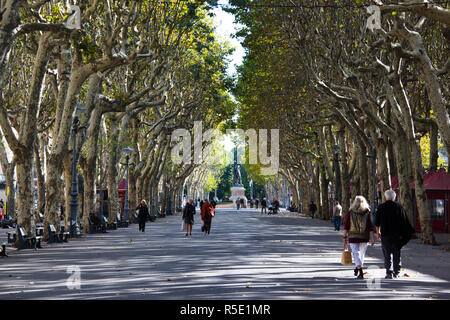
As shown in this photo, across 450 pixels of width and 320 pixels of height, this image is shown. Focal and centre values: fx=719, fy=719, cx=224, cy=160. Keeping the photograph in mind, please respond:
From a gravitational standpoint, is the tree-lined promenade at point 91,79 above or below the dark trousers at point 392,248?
above

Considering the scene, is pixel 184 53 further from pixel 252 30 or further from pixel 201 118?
pixel 201 118

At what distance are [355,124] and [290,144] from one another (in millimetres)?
21346

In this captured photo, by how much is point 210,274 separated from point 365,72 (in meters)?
15.7

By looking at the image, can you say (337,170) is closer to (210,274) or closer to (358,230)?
(358,230)

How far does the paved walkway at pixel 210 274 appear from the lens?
33.2 ft

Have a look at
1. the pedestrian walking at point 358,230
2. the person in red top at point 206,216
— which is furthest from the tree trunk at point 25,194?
the pedestrian walking at point 358,230

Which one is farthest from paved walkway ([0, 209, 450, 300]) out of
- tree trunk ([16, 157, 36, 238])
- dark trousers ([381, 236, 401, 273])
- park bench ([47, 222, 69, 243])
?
park bench ([47, 222, 69, 243])

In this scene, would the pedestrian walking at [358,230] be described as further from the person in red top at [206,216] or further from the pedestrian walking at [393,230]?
the person in red top at [206,216]

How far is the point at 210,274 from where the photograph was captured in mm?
12781

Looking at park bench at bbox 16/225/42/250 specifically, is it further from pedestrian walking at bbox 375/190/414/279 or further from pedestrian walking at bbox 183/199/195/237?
pedestrian walking at bbox 375/190/414/279

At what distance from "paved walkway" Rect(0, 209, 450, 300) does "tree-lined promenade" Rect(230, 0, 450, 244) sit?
5.52 m

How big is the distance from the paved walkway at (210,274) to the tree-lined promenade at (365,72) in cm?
552

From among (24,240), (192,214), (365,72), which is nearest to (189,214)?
(192,214)

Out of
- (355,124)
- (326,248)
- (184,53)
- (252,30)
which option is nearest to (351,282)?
(326,248)
